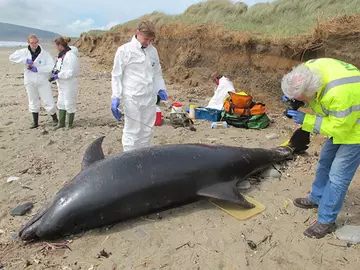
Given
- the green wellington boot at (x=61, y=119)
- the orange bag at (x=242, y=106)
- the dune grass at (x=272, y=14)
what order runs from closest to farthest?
the green wellington boot at (x=61, y=119), the orange bag at (x=242, y=106), the dune grass at (x=272, y=14)

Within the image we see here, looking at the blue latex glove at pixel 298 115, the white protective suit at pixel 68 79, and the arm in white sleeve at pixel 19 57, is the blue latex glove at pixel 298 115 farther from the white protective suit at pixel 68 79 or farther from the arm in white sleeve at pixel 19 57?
the arm in white sleeve at pixel 19 57

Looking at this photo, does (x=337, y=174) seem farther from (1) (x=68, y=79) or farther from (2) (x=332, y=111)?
(1) (x=68, y=79)

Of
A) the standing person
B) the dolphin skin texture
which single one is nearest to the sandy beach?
the dolphin skin texture

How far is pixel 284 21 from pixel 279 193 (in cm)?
1079

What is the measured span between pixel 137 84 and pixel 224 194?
2438 millimetres

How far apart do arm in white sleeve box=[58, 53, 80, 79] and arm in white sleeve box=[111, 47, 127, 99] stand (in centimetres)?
290

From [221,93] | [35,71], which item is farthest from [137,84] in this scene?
[221,93]

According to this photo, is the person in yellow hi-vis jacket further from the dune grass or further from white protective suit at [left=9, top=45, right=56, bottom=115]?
the dune grass

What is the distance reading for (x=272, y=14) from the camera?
15281 millimetres

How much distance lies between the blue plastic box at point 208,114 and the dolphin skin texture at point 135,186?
4144 mm

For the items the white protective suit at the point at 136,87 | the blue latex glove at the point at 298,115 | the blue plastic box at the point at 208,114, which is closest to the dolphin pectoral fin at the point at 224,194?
the blue latex glove at the point at 298,115

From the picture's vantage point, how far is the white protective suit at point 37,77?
7941 millimetres

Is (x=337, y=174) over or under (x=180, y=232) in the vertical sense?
over

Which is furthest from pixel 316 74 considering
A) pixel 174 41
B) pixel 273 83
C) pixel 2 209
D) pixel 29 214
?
pixel 174 41
